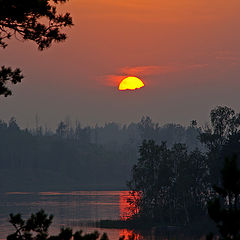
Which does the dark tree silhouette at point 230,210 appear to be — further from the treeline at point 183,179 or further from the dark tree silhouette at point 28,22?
the treeline at point 183,179

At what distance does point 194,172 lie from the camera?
3686 inches

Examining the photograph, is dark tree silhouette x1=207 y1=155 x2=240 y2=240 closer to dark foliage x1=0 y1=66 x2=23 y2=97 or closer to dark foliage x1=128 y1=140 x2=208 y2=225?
dark foliage x1=0 y1=66 x2=23 y2=97

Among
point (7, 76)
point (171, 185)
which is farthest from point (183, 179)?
point (7, 76)

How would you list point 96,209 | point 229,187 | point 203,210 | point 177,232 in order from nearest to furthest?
point 229,187 < point 177,232 < point 203,210 < point 96,209

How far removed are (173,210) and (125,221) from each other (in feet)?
24.1

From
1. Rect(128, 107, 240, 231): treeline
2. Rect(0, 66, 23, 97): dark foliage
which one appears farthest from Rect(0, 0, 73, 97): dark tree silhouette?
Rect(128, 107, 240, 231): treeline

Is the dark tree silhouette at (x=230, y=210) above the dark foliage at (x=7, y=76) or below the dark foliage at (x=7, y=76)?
below

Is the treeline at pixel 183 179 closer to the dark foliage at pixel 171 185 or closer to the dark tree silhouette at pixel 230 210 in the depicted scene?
the dark foliage at pixel 171 185

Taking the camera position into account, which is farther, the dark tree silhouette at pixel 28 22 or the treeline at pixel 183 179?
the treeline at pixel 183 179

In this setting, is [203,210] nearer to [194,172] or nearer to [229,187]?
[194,172]

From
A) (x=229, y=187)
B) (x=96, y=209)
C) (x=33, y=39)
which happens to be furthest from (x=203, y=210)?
(x=229, y=187)

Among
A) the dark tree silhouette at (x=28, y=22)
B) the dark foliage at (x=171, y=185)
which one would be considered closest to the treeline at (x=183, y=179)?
the dark foliage at (x=171, y=185)

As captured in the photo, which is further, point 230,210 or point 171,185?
point 171,185

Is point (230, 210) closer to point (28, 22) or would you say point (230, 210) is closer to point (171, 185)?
point (28, 22)
